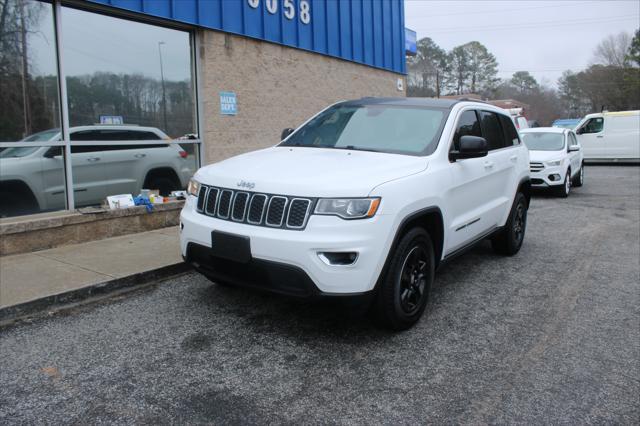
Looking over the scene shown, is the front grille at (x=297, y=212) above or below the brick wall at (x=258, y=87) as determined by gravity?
below

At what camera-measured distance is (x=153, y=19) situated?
7.93m

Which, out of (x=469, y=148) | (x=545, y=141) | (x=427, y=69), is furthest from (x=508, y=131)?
(x=427, y=69)

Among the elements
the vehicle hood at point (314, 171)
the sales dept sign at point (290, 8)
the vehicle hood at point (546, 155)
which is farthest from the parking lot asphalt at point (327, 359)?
the vehicle hood at point (546, 155)

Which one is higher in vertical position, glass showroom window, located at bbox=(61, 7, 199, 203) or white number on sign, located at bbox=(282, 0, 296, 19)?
white number on sign, located at bbox=(282, 0, 296, 19)

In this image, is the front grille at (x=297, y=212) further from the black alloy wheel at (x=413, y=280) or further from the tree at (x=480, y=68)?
the tree at (x=480, y=68)

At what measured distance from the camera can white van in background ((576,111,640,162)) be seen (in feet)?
67.8

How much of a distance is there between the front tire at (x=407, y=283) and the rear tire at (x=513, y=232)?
235 cm

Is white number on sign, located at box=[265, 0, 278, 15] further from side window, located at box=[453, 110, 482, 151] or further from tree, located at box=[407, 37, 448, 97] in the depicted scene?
tree, located at box=[407, 37, 448, 97]

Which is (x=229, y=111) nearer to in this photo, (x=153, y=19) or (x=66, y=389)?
(x=153, y=19)

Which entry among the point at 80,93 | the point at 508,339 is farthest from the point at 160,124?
the point at 508,339

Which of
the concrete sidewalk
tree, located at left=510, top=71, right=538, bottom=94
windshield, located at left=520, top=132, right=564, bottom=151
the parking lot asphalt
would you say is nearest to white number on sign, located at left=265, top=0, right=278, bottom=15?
the concrete sidewalk

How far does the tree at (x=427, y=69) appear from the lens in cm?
6694

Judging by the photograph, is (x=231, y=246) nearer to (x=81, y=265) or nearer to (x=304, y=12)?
(x=81, y=265)

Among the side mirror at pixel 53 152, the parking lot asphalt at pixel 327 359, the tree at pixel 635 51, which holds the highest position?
the tree at pixel 635 51
